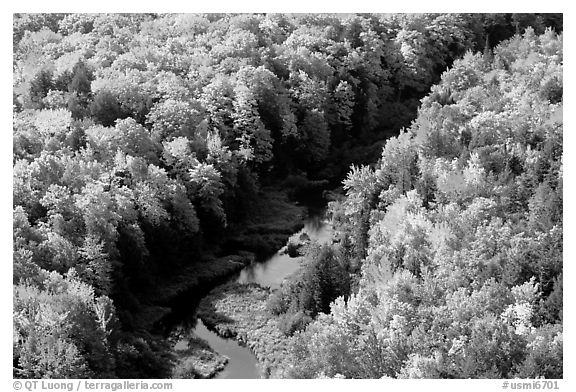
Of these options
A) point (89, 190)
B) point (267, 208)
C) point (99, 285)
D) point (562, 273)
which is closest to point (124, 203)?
point (89, 190)

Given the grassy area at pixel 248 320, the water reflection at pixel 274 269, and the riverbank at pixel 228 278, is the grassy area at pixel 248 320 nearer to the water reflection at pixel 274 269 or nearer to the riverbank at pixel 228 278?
the riverbank at pixel 228 278

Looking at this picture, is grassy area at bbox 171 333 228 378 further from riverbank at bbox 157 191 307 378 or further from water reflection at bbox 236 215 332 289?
water reflection at bbox 236 215 332 289

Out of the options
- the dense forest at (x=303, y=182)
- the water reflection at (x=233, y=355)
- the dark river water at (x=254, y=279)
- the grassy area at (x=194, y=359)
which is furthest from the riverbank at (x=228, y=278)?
the dense forest at (x=303, y=182)

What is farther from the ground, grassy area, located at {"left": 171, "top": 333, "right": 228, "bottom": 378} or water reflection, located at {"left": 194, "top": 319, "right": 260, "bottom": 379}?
grassy area, located at {"left": 171, "top": 333, "right": 228, "bottom": 378}

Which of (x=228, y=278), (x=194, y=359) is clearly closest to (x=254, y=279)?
(x=228, y=278)

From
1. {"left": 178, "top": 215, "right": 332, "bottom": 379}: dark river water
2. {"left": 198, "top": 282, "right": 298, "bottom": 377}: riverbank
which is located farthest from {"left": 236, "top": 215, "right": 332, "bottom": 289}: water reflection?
{"left": 198, "top": 282, "right": 298, "bottom": 377}: riverbank

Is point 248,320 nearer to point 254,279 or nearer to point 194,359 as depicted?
point 194,359
